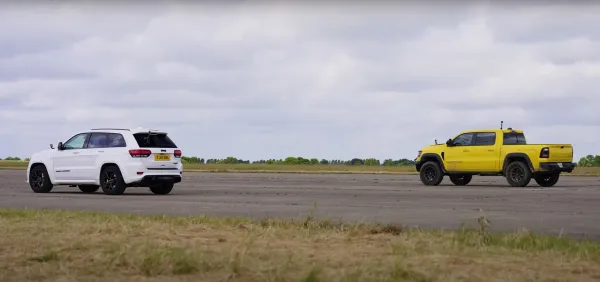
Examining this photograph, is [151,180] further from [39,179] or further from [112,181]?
[39,179]

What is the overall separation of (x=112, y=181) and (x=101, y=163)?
0.55 metres

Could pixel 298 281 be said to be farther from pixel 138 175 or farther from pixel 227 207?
pixel 138 175

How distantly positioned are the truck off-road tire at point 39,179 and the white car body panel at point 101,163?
0.16 m

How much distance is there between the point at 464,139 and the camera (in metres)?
30.6

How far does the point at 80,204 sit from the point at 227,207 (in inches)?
128

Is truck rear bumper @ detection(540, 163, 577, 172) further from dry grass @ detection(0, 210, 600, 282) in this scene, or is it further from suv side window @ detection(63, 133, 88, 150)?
dry grass @ detection(0, 210, 600, 282)

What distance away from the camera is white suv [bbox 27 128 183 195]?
2192cm

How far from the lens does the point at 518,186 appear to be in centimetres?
2903

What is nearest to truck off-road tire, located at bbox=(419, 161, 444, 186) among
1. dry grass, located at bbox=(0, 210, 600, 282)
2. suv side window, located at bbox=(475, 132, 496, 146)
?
suv side window, located at bbox=(475, 132, 496, 146)

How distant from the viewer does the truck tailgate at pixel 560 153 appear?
92.9 feet

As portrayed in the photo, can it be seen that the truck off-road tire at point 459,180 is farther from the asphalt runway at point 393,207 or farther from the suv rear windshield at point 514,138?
the asphalt runway at point 393,207

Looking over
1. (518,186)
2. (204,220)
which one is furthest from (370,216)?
(518,186)

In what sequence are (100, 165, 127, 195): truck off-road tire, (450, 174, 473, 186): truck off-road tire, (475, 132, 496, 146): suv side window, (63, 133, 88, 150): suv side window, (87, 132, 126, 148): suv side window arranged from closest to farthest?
A: (100, 165, 127, 195): truck off-road tire, (87, 132, 126, 148): suv side window, (63, 133, 88, 150): suv side window, (475, 132, 496, 146): suv side window, (450, 174, 473, 186): truck off-road tire

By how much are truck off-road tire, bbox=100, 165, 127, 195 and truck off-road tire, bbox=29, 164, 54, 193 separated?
6.97 ft
